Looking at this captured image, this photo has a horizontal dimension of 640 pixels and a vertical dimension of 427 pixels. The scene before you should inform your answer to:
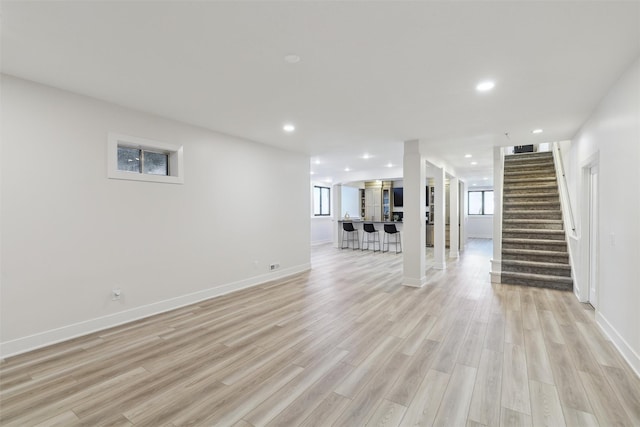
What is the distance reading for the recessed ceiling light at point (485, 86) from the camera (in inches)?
116

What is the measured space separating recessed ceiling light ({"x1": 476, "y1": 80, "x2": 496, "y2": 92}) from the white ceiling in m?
0.07

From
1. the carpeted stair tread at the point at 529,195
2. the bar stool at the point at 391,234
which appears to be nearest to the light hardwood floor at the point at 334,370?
the carpeted stair tread at the point at 529,195

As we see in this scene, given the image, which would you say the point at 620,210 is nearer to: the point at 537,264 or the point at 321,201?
the point at 537,264

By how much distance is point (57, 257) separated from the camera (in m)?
3.08

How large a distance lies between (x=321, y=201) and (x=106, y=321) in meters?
10.0

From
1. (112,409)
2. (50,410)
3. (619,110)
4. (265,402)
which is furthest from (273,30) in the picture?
(619,110)

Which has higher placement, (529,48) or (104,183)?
(529,48)

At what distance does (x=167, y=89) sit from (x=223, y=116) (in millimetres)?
939

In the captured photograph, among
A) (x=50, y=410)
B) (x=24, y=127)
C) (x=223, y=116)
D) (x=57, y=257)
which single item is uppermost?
(x=223, y=116)

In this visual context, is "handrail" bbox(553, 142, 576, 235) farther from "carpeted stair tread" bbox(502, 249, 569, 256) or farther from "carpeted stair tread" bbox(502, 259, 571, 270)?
"carpeted stair tread" bbox(502, 259, 571, 270)

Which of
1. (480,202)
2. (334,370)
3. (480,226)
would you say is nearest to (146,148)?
(334,370)

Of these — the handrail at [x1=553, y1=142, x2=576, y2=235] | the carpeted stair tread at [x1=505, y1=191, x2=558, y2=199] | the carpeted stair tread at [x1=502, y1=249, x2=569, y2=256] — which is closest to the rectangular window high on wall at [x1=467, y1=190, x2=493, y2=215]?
the handrail at [x1=553, y1=142, x2=576, y2=235]

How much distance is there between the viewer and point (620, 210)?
282cm

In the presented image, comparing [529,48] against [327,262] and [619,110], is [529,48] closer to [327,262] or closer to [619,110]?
[619,110]
